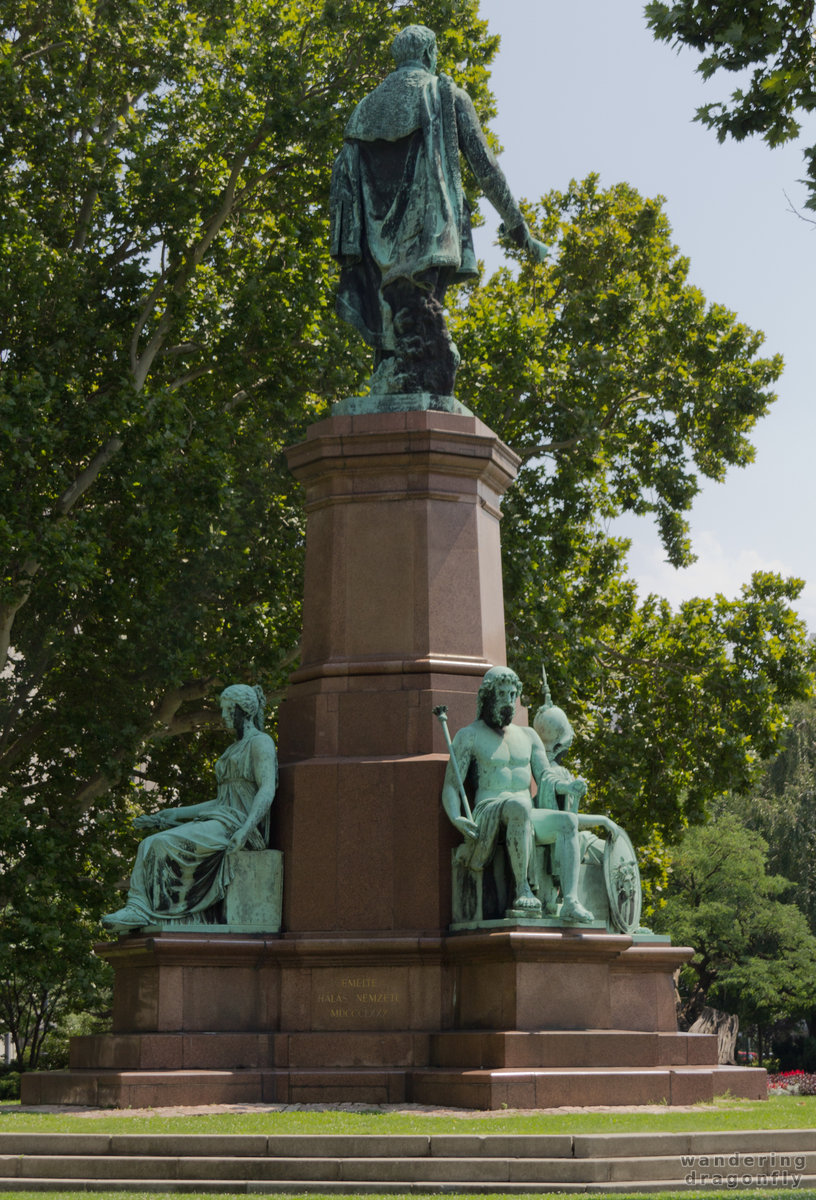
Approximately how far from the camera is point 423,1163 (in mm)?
7676

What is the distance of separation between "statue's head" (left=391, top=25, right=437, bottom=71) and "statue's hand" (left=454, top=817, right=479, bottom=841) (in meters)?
6.73

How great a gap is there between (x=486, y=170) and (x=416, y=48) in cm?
124

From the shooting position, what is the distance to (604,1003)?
1069 cm

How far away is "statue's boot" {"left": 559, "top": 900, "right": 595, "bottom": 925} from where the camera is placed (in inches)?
418

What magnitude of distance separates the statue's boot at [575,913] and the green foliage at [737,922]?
31774 millimetres

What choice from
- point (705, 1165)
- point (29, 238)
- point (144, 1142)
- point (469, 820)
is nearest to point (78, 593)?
point (29, 238)

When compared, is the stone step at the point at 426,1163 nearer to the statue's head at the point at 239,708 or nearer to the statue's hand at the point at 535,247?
the statue's head at the point at 239,708

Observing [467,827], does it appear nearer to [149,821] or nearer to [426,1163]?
[149,821]

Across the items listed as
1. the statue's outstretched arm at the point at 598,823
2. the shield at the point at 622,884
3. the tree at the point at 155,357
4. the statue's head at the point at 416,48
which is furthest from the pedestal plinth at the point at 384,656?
the tree at the point at 155,357

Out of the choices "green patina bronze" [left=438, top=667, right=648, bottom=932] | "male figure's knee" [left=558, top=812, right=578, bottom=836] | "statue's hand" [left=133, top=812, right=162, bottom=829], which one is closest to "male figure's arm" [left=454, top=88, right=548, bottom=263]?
"green patina bronze" [left=438, top=667, right=648, bottom=932]

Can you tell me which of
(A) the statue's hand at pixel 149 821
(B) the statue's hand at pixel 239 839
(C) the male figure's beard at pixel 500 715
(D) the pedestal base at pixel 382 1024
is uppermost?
(C) the male figure's beard at pixel 500 715

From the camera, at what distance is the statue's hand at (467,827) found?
10.7 m

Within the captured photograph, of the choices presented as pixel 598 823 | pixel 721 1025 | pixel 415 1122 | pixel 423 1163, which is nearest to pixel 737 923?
pixel 721 1025

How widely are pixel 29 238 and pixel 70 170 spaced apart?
2014 millimetres
